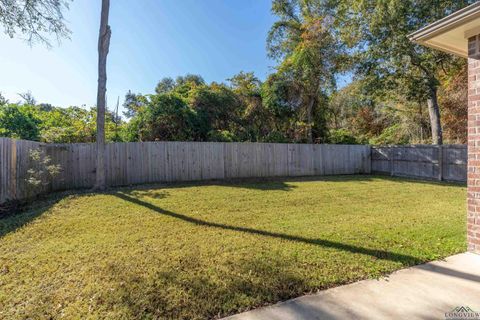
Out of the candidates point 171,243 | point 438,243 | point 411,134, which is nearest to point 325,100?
point 411,134

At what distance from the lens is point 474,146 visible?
123 inches

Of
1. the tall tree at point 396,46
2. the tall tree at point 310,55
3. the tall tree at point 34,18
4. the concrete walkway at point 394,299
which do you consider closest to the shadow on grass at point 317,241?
the concrete walkway at point 394,299

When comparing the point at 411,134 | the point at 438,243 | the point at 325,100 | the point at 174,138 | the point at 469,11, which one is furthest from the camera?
the point at 411,134

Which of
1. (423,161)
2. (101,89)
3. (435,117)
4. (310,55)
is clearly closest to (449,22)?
(101,89)

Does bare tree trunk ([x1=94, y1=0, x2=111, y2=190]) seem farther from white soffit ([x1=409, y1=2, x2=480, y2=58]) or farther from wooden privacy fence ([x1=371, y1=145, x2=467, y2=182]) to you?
wooden privacy fence ([x1=371, y1=145, x2=467, y2=182])

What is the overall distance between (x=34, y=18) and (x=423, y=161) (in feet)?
48.4

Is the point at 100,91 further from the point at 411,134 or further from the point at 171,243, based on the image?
the point at 411,134

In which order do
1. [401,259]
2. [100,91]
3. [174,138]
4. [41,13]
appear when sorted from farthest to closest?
[174,138] < [100,91] < [41,13] < [401,259]

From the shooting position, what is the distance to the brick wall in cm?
309

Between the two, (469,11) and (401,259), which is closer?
(469,11)

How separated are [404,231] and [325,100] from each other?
12.9m

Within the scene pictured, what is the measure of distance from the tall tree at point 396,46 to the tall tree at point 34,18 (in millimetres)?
12063

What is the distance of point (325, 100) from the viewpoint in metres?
15.9

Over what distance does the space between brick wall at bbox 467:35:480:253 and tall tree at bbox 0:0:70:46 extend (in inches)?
356
